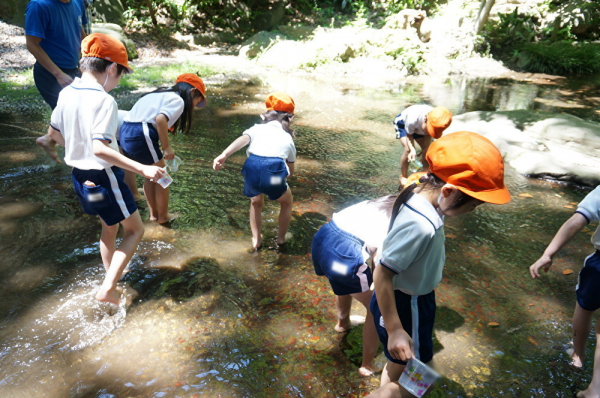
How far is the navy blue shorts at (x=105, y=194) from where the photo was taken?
2498 millimetres

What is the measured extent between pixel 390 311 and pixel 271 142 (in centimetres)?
187

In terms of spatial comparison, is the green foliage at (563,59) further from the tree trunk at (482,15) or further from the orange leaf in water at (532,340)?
the orange leaf in water at (532,340)

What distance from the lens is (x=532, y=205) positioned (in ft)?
15.6

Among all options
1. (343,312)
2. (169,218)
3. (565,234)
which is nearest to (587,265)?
(565,234)

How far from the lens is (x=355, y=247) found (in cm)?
215

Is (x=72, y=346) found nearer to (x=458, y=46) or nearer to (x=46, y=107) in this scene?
(x=46, y=107)

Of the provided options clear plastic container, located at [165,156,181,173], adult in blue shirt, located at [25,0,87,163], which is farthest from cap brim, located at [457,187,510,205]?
adult in blue shirt, located at [25,0,87,163]

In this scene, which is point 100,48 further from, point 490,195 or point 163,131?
point 490,195

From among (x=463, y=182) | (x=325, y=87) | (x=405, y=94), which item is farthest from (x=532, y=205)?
(x=325, y=87)

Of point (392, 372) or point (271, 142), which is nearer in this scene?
point (392, 372)

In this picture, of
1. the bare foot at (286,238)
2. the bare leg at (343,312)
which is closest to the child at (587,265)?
the bare leg at (343,312)

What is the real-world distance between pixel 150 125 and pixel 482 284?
304 centimetres

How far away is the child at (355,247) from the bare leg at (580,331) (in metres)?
1.21

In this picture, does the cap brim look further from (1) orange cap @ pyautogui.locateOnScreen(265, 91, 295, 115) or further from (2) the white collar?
(1) orange cap @ pyautogui.locateOnScreen(265, 91, 295, 115)
